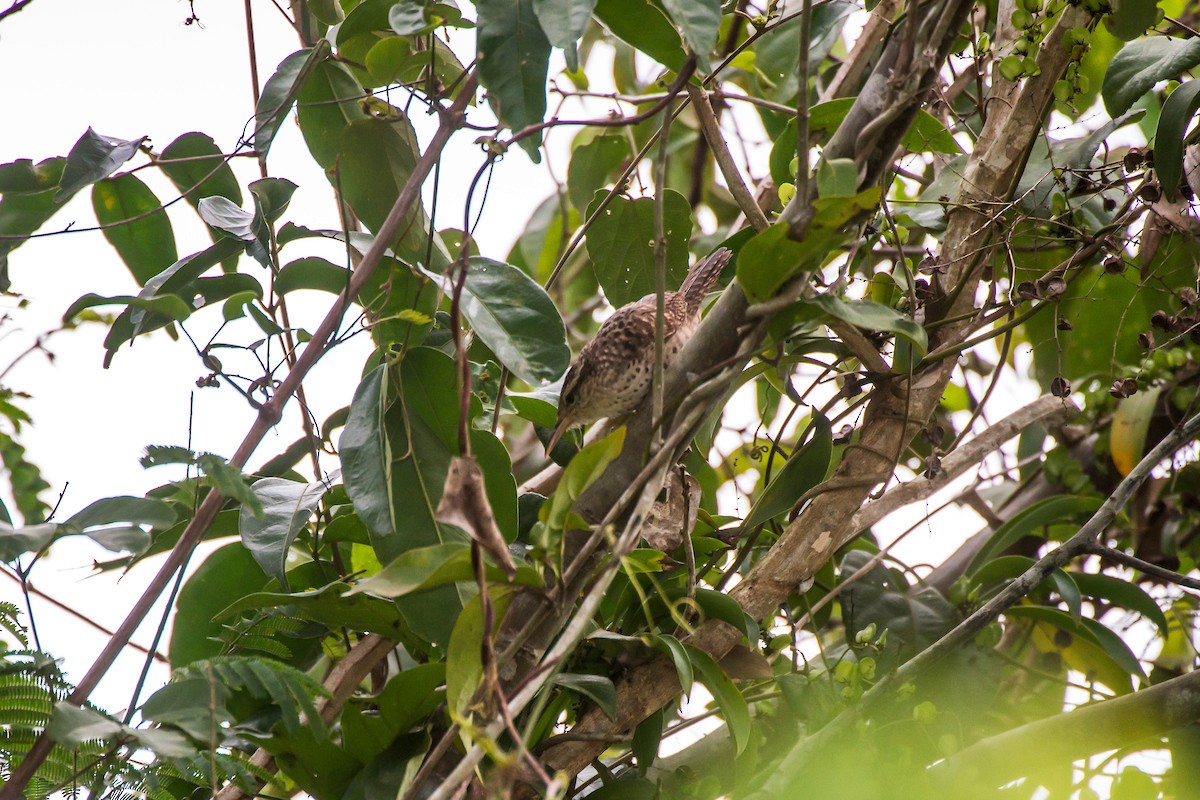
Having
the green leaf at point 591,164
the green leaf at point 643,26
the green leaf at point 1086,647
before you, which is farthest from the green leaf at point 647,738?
the green leaf at point 591,164

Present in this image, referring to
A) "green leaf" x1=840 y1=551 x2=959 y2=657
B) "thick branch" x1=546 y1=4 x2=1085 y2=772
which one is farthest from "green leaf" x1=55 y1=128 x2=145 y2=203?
"green leaf" x1=840 y1=551 x2=959 y2=657

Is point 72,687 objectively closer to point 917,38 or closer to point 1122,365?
point 917,38

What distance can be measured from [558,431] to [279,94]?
572mm

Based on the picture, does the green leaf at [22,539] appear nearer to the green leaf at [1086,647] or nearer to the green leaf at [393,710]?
the green leaf at [393,710]

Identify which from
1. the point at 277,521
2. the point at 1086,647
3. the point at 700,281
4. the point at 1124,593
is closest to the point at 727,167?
the point at 277,521

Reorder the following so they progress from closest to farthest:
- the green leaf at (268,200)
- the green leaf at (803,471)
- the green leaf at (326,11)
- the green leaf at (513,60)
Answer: the green leaf at (513,60), the green leaf at (268,200), the green leaf at (803,471), the green leaf at (326,11)

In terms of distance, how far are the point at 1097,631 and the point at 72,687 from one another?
116 centimetres

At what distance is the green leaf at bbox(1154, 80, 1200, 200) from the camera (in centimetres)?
102

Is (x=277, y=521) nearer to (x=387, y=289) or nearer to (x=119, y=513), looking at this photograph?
(x=119, y=513)

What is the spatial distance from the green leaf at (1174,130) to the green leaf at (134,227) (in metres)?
1.14

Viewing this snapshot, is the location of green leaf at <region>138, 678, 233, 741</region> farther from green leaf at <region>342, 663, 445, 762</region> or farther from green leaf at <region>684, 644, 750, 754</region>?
green leaf at <region>684, 644, 750, 754</region>

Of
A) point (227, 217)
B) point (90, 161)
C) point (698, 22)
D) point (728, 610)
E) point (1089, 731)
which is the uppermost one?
point (90, 161)

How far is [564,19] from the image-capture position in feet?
2.51

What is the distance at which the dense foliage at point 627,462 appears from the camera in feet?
2.72
